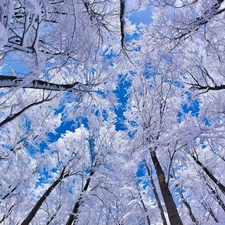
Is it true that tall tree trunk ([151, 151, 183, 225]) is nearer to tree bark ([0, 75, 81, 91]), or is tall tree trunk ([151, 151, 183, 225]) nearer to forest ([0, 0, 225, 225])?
forest ([0, 0, 225, 225])

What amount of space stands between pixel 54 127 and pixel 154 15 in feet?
17.0

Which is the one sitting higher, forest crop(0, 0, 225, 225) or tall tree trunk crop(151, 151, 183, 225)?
forest crop(0, 0, 225, 225)

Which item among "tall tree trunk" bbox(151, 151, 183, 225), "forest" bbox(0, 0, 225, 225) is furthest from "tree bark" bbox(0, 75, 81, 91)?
"tall tree trunk" bbox(151, 151, 183, 225)

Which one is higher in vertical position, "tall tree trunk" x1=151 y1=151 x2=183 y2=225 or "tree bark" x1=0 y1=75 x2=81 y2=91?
"tree bark" x1=0 y1=75 x2=81 y2=91

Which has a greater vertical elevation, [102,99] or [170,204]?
[102,99]

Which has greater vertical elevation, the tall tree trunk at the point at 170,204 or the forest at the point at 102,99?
the forest at the point at 102,99

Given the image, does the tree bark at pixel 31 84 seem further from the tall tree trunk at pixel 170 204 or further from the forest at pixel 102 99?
the tall tree trunk at pixel 170 204

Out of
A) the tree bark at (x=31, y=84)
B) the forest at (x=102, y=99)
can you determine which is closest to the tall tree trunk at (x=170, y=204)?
the forest at (x=102, y=99)

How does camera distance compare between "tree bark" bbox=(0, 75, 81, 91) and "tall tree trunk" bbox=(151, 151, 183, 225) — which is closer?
Result: "tree bark" bbox=(0, 75, 81, 91)

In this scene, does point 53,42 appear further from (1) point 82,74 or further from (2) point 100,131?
(2) point 100,131

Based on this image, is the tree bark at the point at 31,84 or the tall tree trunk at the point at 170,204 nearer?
the tree bark at the point at 31,84

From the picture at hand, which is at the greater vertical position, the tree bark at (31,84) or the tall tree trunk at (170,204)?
the tree bark at (31,84)

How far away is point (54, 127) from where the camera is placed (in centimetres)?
728

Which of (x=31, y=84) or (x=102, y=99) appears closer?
(x=31, y=84)
